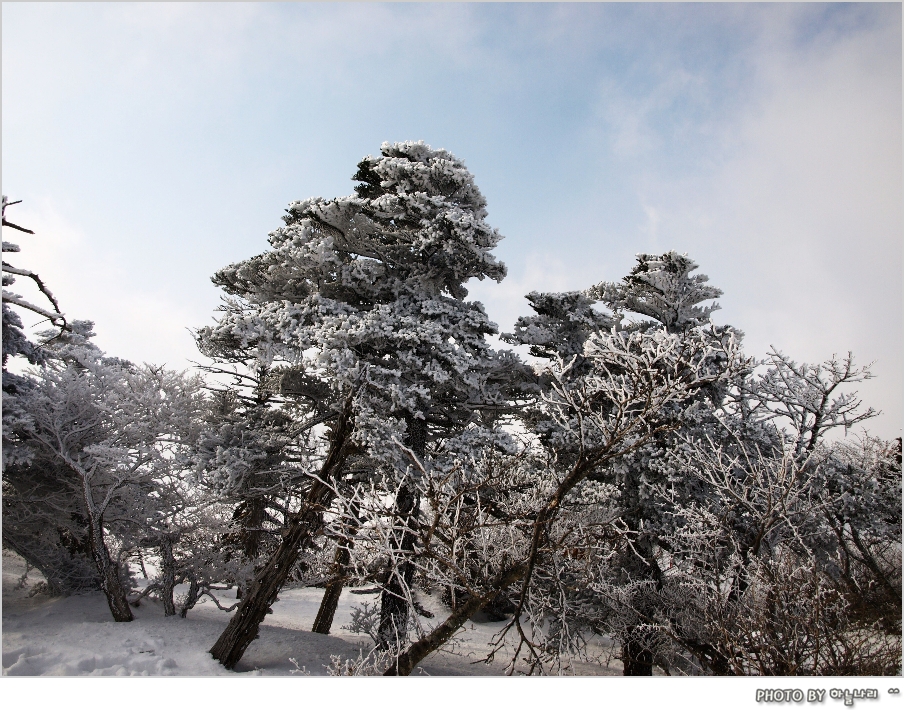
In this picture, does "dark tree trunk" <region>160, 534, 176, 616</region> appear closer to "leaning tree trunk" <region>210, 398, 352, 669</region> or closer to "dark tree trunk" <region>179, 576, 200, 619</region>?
"dark tree trunk" <region>179, 576, 200, 619</region>

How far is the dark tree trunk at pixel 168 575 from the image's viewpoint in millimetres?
10016

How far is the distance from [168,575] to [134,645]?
2141 mm

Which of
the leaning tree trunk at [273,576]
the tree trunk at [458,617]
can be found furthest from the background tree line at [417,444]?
the tree trunk at [458,617]

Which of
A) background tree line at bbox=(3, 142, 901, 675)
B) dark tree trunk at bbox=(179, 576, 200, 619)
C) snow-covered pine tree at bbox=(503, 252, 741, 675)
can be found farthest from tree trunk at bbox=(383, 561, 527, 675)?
dark tree trunk at bbox=(179, 576, 200, 619)

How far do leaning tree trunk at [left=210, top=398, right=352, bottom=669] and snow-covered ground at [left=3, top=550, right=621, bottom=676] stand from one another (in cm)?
32

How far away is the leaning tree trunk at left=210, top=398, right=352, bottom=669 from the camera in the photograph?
324 inches

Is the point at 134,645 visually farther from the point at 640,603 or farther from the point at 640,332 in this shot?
the point at 640,332

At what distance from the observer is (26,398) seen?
7.95 m

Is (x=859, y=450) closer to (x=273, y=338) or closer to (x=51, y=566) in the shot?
(x=273, y=338)

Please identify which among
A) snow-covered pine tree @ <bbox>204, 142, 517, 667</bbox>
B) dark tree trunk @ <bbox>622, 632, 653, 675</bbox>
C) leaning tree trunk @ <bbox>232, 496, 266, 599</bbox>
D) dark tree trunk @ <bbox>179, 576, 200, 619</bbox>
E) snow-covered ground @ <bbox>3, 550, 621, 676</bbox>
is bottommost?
snow-covered ground @ <bbox>3, 550, 621, 676</bbox>

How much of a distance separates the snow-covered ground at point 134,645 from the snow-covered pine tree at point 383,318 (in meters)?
0.72

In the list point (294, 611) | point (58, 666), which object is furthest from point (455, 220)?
point (294, 611)
